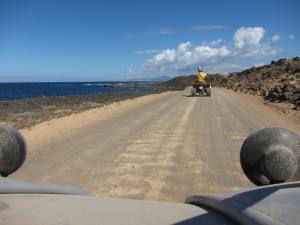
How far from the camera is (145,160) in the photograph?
1003cm

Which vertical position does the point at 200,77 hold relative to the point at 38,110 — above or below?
above

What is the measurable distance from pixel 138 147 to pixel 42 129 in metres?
5.77

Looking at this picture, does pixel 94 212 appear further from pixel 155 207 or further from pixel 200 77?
pixel 200 77

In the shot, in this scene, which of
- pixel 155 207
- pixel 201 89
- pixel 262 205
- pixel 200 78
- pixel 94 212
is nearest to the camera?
pixel 262 205

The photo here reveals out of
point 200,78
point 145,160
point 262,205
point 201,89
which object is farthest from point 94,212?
point 200,78

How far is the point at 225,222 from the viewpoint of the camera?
2.81m

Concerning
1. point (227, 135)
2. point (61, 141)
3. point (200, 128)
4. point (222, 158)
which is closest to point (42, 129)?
point (61, 141)

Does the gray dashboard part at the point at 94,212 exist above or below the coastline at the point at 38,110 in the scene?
above

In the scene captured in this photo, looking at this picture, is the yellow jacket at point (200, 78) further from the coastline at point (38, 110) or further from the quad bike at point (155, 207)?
the quad bike at point (155, 207)

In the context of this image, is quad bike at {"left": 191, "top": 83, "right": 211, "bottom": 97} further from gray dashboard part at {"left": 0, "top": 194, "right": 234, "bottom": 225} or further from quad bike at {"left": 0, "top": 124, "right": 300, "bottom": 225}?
gray dashboard part at {"left": 0, "top": 194, "right": 234, "bottom": 225}

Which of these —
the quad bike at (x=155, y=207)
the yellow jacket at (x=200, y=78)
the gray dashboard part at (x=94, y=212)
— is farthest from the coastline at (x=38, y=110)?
the gray dashboard part at (x=94, y=212)

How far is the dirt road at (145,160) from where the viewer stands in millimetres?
7914

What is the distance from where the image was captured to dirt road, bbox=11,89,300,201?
7.91 meters

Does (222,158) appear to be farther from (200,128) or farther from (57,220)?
(57,220)
